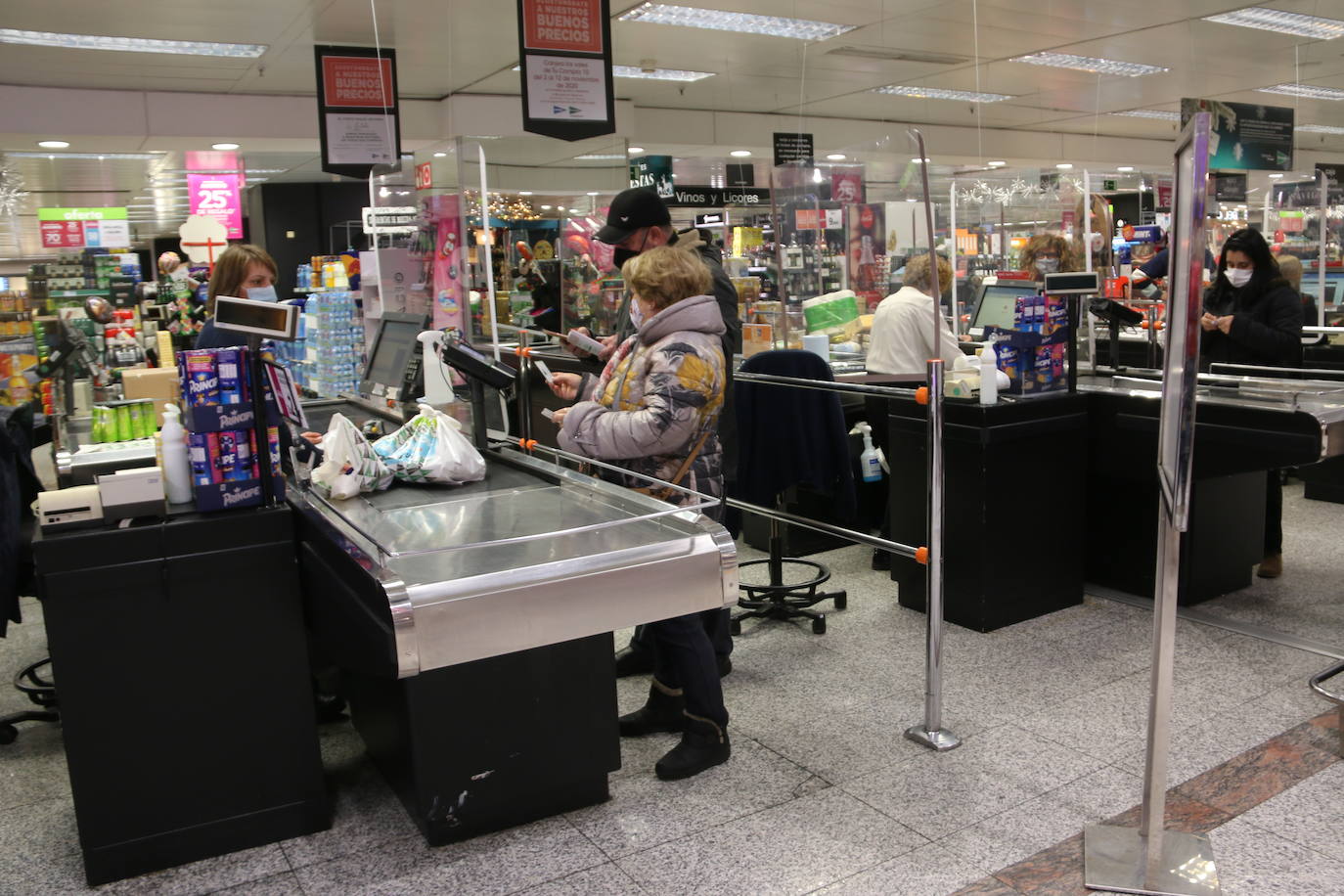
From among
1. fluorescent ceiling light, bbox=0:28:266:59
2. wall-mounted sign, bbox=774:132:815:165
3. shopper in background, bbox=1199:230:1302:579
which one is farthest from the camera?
wall-mounted sign, bbox=774:132:815:165

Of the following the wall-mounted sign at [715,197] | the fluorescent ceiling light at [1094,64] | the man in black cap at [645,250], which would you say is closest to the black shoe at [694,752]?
the man in black cap at [645,250]

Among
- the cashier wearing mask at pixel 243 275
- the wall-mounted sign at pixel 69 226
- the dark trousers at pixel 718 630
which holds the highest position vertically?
the wall-mounted sign at pixel 69 226

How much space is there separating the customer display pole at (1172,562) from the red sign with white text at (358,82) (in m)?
6.84

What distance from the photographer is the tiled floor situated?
103 inches

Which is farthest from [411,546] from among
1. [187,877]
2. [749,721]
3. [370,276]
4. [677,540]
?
[370,276]

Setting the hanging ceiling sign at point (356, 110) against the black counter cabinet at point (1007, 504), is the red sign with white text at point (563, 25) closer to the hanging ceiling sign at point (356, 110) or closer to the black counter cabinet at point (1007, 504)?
the hanging ceiling sign at point (356, 110)

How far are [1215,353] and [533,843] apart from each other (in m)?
4.62

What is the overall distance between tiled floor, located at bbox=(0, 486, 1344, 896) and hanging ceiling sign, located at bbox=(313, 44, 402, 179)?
473 cm

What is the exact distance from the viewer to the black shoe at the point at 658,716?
3424mm

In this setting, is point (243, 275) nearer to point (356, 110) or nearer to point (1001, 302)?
point (1001, 302)

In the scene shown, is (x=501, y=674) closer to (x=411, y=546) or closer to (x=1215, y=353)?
(x=411, y=546)

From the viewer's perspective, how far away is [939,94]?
12.6m

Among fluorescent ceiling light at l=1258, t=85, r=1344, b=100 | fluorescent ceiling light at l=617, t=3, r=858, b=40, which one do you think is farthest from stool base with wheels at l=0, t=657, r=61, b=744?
fluorescent ceiling light at l=1258, t=85, r=1344, b=100

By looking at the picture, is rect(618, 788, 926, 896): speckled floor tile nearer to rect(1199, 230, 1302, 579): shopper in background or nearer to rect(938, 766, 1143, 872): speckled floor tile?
rect(938, 766, 1143, 872): speckled floor tile
